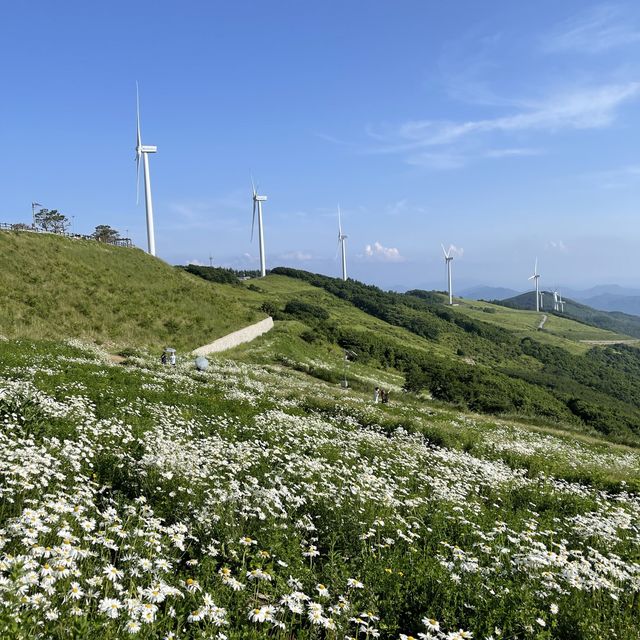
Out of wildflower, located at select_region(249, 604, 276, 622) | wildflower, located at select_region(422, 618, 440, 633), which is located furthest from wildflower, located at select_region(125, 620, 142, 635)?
wildflower, located at select_region(422, 618, 440, 633)

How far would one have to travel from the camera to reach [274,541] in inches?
288

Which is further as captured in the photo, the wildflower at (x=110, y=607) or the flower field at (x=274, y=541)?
the flower field at (x=274, y=541)

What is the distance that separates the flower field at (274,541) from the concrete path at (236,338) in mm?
37941

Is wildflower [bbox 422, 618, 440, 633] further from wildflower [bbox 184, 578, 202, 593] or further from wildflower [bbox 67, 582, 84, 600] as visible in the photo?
wildflower [bbox 67, 582, 84, 600]

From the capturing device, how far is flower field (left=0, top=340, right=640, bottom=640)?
17.6 ft

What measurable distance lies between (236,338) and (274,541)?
55.7m

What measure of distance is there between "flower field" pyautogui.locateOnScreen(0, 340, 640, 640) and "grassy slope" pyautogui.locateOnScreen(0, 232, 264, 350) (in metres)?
33.5

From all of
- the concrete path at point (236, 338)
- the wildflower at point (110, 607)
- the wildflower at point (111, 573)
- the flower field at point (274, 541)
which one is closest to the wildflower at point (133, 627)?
the flower field at point (274, 541)

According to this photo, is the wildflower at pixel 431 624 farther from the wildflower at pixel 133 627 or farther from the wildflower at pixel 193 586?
the wildflower at pixel 133 627

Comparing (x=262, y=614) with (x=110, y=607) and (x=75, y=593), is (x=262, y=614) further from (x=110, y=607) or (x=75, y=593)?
(x=75, y=593)

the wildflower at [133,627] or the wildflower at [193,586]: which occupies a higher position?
the wildflower at [133,627]

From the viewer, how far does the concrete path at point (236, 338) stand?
53812 millimetres

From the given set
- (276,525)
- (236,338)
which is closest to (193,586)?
(276,525)

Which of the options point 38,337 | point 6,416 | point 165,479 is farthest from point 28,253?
point 165,479
